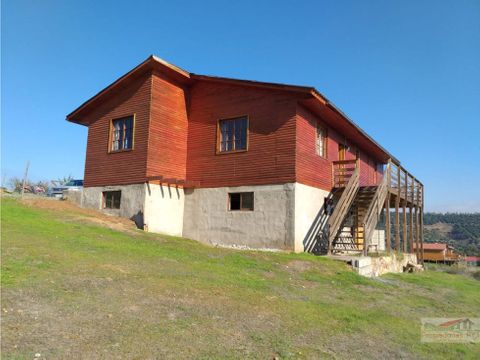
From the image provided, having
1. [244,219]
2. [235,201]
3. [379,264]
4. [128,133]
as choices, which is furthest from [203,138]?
[379,264]

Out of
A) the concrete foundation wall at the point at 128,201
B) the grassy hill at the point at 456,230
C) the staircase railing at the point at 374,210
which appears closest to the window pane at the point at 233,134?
the concrete foundation wall at the point at 128,201

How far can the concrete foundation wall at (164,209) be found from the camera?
55.7ft

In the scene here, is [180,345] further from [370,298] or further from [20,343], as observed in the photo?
[370,298]

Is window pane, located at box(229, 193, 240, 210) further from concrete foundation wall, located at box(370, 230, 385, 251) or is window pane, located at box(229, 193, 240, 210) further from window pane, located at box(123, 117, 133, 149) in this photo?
concrete foundation wall, located at box(370, 230, 385, 251)

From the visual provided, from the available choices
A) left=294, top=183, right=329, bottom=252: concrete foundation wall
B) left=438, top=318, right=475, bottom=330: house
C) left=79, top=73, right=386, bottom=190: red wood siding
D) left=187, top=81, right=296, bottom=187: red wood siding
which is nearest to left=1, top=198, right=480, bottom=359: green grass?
left=438, top=318, right=475, bottom=330: house

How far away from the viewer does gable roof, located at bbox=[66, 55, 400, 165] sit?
51.6 ft

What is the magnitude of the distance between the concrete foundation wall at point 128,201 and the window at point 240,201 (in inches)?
150

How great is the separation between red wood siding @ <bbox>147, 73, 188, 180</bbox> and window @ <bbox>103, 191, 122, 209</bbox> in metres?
2.47

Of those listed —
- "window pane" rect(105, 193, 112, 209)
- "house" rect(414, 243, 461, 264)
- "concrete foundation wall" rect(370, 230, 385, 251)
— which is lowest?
"house" rect(414, 243, 461, 264)

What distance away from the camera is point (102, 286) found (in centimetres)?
738

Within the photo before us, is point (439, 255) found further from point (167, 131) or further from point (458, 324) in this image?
point (458, 324)

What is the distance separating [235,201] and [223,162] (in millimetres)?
1835

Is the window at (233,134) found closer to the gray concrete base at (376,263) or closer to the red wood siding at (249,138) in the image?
the red wood siding at (249,138)

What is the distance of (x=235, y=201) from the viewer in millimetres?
17266
